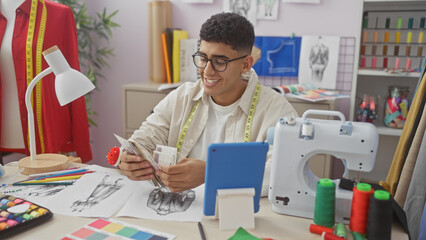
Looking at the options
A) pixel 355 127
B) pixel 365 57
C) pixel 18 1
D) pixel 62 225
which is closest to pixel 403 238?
pixel 355 127

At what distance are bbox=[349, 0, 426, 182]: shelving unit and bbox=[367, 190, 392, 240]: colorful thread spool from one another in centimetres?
152

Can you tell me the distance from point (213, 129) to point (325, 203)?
2.42ft

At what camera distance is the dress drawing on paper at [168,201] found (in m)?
1.12

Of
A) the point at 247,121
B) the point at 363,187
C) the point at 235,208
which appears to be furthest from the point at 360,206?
the point at 247,121

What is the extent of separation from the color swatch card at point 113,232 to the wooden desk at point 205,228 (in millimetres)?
20

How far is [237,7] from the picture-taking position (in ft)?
9.37

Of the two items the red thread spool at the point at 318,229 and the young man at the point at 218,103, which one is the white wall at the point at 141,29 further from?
the red thread spool at the point at 318,229

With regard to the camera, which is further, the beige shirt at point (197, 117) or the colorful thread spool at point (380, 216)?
the beige shirt at point (197, 117)

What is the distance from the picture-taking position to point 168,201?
46.4 inches

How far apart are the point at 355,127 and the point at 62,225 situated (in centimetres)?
87

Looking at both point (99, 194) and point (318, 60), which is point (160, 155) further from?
point (318, 60)

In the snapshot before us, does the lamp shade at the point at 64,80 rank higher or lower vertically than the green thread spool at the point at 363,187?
higher

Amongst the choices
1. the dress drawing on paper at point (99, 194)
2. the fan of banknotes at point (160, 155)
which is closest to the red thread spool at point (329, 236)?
the fan of banknotes at point (160, 155)

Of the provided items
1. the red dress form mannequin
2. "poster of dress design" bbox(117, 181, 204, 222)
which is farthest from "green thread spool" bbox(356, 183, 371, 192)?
the red dress form mannequin
